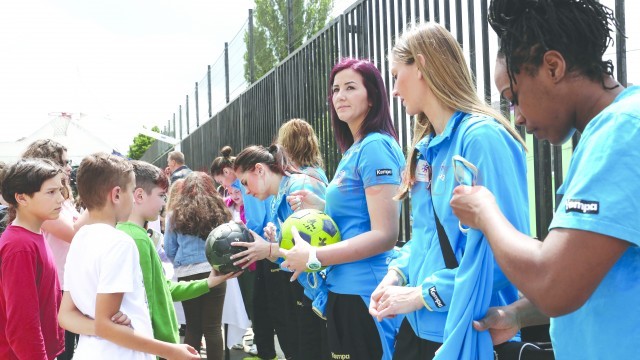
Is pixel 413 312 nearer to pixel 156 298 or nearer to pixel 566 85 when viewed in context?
pixel 566 85

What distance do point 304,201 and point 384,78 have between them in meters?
1.66

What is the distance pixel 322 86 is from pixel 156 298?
414 cm

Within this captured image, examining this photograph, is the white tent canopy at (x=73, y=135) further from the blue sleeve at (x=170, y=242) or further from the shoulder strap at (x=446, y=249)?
the shoulder strap at (x=446, y=249)

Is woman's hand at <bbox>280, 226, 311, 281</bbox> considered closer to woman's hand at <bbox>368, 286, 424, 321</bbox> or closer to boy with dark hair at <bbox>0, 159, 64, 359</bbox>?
woman's hand at <bbox>368, 286, 424, 321</bbox>

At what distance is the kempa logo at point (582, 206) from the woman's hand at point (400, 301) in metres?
0.95

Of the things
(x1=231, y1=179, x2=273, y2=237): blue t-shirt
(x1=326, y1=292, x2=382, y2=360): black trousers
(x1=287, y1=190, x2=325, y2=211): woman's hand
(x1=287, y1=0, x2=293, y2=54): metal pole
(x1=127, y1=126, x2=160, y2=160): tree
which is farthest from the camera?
(x1=127, y1=126, x2=160, y2=160): tree

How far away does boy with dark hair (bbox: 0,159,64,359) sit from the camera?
331 centimetres

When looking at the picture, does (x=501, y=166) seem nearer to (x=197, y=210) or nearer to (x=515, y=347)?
(x=515, y=347)

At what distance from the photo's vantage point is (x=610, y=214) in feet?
4.16

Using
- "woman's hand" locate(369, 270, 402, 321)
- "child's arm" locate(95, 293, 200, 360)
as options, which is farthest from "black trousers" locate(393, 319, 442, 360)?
"child's arm" locate(95, 293, 200, 360)

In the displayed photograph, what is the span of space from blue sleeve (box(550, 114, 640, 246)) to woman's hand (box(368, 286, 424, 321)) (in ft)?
3.10

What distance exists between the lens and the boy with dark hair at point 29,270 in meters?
3.31

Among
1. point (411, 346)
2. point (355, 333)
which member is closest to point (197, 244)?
point (355, 333)

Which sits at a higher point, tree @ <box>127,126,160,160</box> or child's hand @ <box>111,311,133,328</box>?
tree @ <box>127,126,160,160</box>
